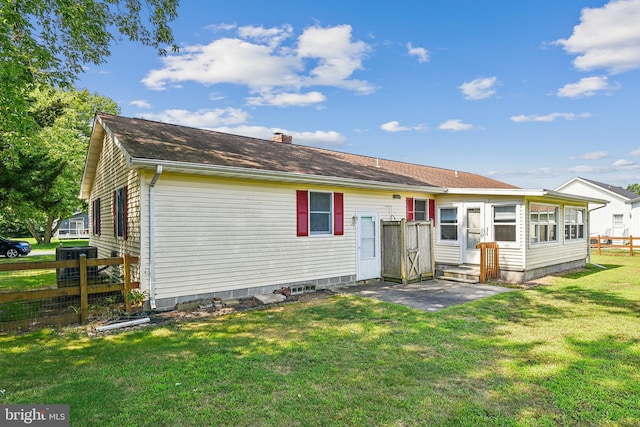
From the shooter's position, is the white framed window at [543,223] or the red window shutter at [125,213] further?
the white framed window at [543,223]

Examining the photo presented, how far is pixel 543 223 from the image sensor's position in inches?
452

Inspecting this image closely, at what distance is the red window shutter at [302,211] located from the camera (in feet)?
28.8

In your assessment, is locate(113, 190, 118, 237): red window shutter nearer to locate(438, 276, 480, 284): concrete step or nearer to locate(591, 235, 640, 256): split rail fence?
locate(438, 276, 480, 284): concrete step

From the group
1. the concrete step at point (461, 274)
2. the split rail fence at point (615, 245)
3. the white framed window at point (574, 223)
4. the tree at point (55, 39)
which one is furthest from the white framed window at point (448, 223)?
the split rail fence at point (615, 245)

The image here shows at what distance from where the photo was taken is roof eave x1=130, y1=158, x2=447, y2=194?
6.43m

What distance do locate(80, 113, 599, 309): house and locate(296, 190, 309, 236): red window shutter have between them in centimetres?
3

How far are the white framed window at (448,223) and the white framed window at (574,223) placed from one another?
490 centimetres

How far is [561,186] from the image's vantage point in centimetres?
2923

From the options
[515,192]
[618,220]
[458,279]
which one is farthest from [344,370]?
[618,220]

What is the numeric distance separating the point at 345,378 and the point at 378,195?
7.36 meters

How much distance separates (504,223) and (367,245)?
4.50 metres

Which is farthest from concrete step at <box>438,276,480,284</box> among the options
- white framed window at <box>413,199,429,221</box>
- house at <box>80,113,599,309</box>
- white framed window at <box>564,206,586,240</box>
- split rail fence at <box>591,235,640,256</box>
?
split rail fence at <box>591,235,640,256</box>

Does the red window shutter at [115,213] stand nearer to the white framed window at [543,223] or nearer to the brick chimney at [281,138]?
the brick chimney at [281,138]

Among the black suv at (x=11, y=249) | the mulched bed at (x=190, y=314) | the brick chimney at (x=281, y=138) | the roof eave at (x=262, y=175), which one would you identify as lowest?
the mulched bed at (x=190, y=314)
